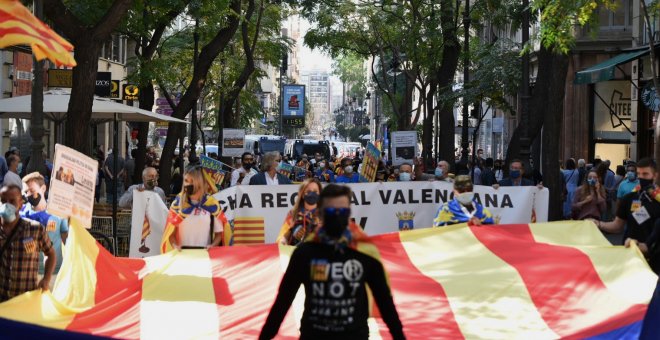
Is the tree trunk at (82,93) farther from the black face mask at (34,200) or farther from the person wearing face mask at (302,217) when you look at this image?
the person wearing face mask at (302,217)

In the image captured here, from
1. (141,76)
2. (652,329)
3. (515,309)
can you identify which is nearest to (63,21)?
(515,309)

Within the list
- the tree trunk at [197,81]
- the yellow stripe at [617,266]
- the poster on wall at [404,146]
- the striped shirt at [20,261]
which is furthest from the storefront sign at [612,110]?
the striped shirt at [20,261]

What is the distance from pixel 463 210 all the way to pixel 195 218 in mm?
3001

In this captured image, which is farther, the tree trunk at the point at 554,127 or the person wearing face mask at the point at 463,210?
the tree trunk at the point at 554,127

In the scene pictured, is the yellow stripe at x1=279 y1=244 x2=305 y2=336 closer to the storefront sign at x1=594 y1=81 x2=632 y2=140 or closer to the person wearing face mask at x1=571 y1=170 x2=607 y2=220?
the person wearing face mask at x1=571 y1=170 x2=607 y2=220

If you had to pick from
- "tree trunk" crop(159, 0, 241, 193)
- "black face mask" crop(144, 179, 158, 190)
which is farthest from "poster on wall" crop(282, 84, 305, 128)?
"black face mask" crop(144, 179, 158, 190)

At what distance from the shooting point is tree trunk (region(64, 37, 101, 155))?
15562mm

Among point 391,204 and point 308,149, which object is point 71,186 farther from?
point 308,149

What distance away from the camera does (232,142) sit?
3750cm

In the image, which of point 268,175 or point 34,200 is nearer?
point 34,200

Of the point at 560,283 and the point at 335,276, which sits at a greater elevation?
the point at 335,276

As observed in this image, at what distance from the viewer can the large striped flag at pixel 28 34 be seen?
277 inches

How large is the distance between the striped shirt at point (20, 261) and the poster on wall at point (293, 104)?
9145cm

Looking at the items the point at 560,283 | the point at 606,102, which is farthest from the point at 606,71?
the point at 560,283
